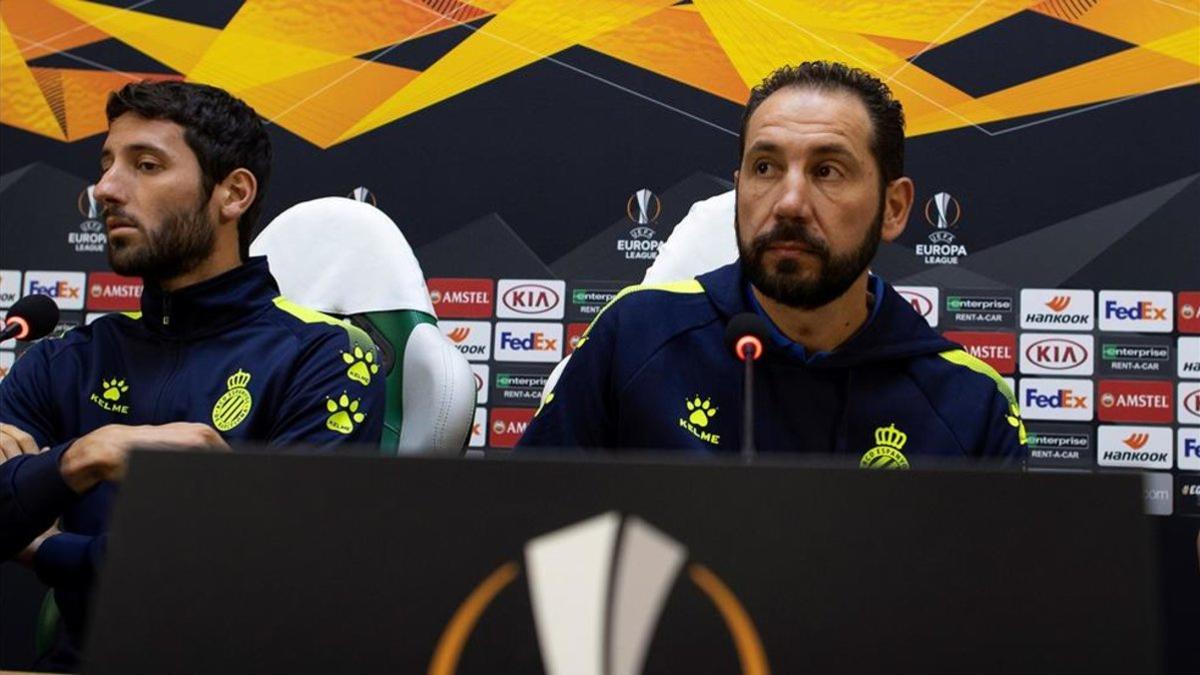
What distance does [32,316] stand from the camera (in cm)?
175

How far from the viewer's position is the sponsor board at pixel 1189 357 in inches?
105

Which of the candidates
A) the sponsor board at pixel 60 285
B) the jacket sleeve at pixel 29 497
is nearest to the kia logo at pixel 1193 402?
the jacket sleeve at pixel 29 497

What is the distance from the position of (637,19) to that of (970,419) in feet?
5.02

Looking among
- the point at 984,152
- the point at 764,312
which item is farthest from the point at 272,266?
the point at 984,152

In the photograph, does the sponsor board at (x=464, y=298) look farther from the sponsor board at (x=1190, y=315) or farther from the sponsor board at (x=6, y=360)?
the sponsor board at (x=1190, y=315)

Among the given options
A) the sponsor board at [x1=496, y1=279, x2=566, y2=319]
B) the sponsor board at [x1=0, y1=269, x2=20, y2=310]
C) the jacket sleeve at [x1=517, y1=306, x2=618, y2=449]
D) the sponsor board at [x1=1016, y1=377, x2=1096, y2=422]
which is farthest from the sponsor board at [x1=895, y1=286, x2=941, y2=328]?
the sponsor board at [x1=0, y1=269, x2=20, y2=310]

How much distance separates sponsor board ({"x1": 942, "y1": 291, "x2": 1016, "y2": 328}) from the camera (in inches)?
108

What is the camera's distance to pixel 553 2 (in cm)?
293

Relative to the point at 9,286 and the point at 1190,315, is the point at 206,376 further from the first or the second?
the point at 1190,315

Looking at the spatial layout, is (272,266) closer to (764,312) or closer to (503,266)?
(503,266)

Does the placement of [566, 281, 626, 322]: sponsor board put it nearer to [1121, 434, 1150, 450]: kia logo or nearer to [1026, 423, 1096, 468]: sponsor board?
[1026, 423, 1096, 468]: sponsor board

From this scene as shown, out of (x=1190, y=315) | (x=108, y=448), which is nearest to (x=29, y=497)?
(x=108, y=448)

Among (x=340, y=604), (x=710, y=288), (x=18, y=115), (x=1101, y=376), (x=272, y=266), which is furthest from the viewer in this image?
(x=18, y=115)

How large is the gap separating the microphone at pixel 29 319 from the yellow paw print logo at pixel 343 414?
0.40m
